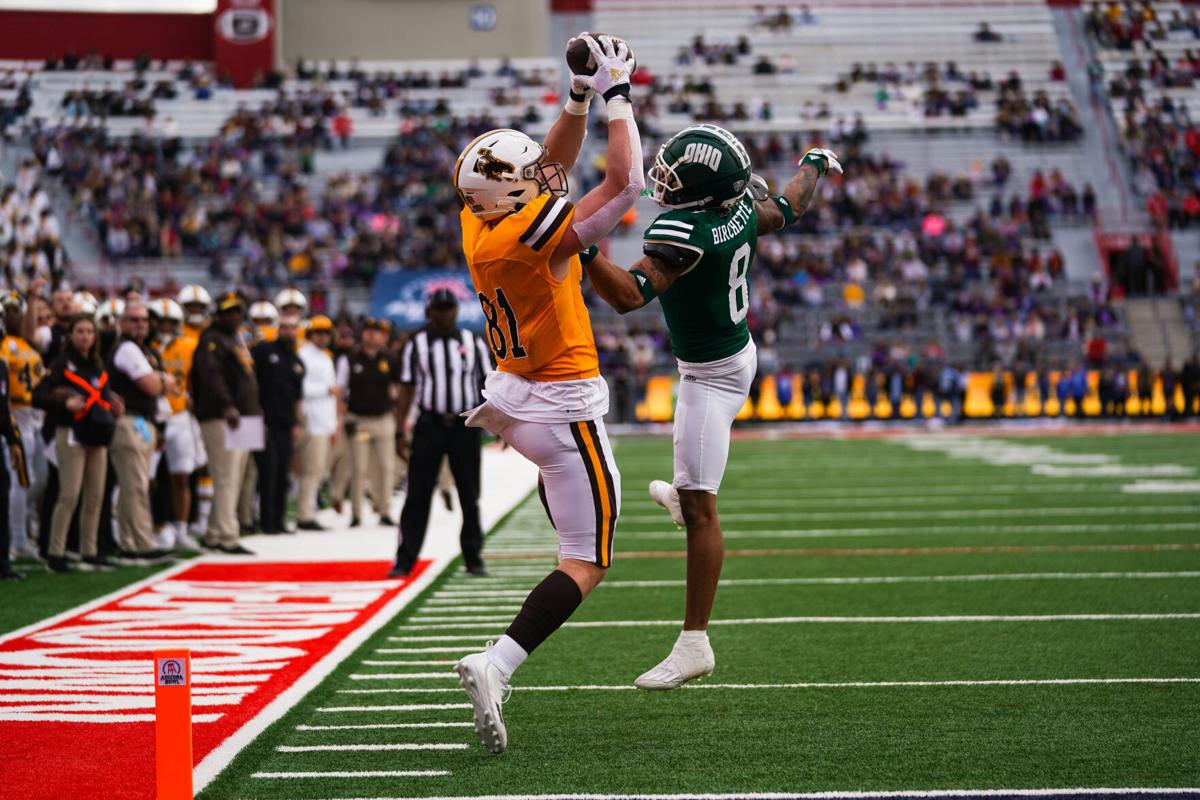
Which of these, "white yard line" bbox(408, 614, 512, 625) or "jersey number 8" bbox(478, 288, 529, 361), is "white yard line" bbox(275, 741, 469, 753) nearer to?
"jersey number 8" bbox(478, 288, 529, 361)

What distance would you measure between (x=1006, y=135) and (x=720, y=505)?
25.8 meters

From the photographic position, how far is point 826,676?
566 centimetres

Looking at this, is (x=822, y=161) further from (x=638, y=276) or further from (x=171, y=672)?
(x=171, y=672)

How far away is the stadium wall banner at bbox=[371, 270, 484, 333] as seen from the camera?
27.1m

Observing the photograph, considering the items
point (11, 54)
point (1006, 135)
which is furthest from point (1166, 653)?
point (11, 54)

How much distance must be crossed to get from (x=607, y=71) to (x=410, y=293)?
23139mm

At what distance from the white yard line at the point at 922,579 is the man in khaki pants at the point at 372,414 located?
13.5 ft

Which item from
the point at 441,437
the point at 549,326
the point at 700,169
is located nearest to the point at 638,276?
the point at 549,326

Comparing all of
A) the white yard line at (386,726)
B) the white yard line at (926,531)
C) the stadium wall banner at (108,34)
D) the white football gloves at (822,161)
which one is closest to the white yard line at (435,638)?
the white yard line at (386,726)

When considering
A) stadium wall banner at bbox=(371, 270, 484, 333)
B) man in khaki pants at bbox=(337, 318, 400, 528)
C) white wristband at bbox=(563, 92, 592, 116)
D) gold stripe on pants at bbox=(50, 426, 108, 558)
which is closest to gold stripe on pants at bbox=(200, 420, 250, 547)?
gold stripe on pants at bbox=(50, 426, 108, 558)

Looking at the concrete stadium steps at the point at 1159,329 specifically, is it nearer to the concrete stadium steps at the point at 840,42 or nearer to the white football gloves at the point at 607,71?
the concrete stadium steps at the point at 840,42

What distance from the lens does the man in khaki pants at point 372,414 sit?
1205cm

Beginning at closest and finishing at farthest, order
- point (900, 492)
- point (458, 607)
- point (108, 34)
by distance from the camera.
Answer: point (458, 607) → point (900, 492) → point (108, 34)

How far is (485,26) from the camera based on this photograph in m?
41.1
